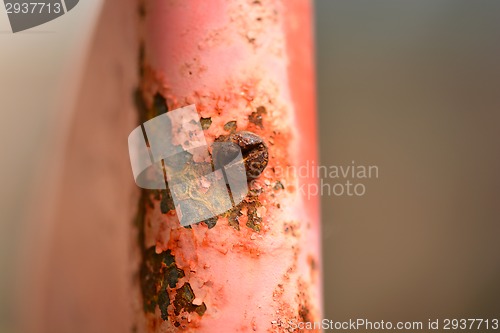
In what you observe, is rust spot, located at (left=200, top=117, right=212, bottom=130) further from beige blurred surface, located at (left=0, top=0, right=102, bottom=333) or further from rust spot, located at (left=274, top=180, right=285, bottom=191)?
beige blurred surface, located at (left=0, top=0, right=102, bottom=333)

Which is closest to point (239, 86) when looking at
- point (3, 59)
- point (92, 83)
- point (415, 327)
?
point (92, 83)

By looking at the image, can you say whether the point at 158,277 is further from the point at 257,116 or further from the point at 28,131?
the point at 28,131

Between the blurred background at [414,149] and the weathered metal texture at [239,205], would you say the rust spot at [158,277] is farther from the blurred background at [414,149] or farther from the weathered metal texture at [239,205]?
the blurred background at [414,149]

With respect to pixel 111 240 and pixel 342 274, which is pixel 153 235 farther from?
pixel 342 274

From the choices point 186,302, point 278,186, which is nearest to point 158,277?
point 186,302

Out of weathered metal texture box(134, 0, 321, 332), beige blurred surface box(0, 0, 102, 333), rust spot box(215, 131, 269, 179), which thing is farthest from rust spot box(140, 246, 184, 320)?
beige blurred surface box(0, 0, 102, 333)

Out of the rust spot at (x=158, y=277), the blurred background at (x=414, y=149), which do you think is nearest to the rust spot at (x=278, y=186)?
the rust spot at (x=158, y=277)
